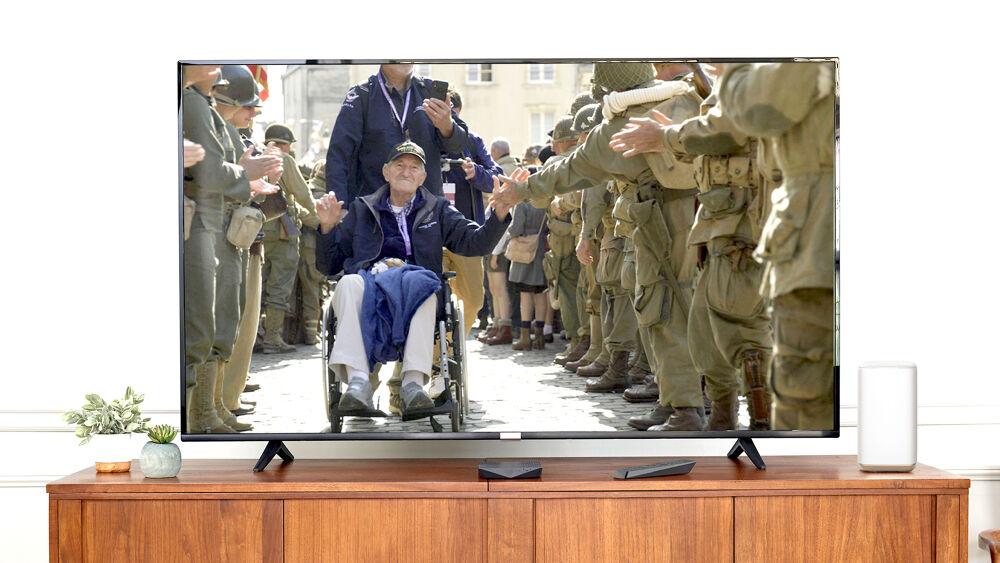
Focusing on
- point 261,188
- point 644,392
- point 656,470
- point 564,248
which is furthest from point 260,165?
point 656,470

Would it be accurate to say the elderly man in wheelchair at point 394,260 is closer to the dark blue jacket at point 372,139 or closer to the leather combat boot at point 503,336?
the dark blue jacket at point 372,139

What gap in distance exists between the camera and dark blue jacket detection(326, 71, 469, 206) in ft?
10.9

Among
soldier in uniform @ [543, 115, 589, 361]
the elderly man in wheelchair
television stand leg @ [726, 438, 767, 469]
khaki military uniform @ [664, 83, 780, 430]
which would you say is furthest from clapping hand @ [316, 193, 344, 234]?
television stand leg @ [726, 438, 767, 469]

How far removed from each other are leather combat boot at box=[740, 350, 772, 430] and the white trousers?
100 cm

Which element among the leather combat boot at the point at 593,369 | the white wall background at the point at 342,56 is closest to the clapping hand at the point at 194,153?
the white wall background at the point at 342,56

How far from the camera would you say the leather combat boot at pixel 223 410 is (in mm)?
3373

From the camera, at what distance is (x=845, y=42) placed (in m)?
3.74

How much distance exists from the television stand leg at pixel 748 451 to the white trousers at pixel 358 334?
104 centimetres

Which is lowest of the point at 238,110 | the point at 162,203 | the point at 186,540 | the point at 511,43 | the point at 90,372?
the point at 186,540

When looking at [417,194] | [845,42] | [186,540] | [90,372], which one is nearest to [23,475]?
[90,372]

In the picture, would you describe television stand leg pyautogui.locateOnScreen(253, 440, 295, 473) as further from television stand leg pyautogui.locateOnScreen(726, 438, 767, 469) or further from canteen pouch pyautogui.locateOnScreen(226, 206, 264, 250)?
television stand leg pyautogui.locateOnScreen(726, 438, 767, 469)

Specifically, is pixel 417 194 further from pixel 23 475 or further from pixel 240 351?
pixel 23 475

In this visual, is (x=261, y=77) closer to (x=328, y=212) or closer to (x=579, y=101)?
(x=328, y=212)

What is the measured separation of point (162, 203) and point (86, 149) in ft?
1.10
